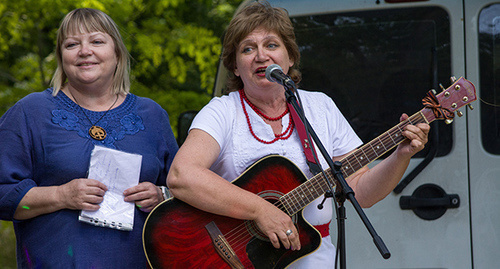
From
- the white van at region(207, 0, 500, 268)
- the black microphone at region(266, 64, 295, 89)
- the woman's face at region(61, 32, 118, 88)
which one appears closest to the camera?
the black microphone at region(266, 64, 295, 89)

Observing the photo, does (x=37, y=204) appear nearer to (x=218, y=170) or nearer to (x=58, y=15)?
(x=218, y=170)

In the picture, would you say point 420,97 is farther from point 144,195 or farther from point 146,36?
point 146,36

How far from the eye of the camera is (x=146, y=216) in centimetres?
267

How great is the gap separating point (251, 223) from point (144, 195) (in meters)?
0.50

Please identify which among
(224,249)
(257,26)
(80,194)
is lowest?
(224,249)

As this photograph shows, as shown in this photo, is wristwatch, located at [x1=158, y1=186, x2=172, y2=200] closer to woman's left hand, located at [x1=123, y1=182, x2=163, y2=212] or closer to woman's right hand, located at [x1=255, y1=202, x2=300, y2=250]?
woman's left hand, located at [x1=123, y1=182, x2=163, y2=212]

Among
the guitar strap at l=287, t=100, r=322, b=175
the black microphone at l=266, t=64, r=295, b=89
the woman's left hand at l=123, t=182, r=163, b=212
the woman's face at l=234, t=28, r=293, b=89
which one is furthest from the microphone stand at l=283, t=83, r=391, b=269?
the woman's left hand at l=123, t=182, r=163, b=212

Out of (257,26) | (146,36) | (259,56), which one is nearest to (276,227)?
(259,56)

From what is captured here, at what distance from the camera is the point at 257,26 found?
106 inches

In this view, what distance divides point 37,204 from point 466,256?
2.08 metres

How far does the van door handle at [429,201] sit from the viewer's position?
295 centimetres

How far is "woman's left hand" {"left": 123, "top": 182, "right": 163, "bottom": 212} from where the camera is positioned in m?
2.56

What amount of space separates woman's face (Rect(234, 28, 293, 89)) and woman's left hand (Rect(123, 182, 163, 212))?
66cm

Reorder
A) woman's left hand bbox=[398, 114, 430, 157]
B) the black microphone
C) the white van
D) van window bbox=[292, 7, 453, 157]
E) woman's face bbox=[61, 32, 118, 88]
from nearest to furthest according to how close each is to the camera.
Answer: the black microphone
woman's left hand bbox=[398, 114, 430, 157]
woman's face bbox=[61, 32, 118, 88]
the white van
van window bbox=[292, 7, 453, 157]
